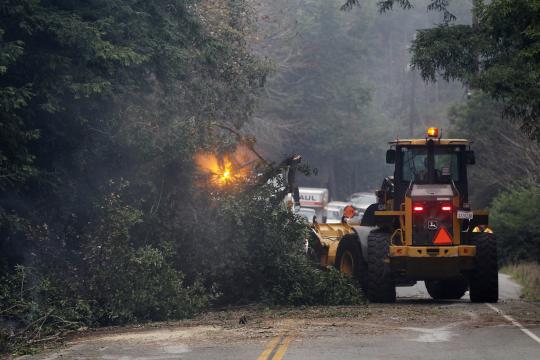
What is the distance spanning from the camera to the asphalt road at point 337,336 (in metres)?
13.2

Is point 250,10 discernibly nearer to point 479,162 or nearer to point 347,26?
point 479,162

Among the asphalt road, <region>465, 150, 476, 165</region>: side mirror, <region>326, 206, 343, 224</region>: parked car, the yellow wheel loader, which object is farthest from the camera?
<region>326, 206, 343, 224</region>: parked car

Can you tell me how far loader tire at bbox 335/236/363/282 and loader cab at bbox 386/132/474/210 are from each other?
141 centimetres

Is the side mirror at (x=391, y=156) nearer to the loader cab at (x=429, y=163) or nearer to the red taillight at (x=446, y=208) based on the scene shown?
the loader cab at (x=429, y=163)

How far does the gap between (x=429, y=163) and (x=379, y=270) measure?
2.50 meters

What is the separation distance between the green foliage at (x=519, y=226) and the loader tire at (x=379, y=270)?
17903 mm

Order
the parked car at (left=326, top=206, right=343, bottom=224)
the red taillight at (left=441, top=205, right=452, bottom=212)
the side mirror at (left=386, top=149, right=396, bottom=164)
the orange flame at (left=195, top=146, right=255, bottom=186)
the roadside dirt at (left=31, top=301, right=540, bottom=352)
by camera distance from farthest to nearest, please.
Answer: the parked car at (left=326, top=206, right=343, bottom=224) → the orange flame at (left=195, top=146, right=255, bottom=186) → the side mirror at (left=386, top=149, right=396, bottom=164) → the red taillight at (left=441, top=205, right=452, bottom=212) → the roadside dirt at (left=31, top=301, right=540, bottom=352)

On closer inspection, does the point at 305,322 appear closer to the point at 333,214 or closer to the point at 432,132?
the point at 432,132

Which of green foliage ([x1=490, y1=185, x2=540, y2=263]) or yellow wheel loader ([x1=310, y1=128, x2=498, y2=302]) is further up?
green foliage ([x1=490, y1=185, x2=540, y2=263])

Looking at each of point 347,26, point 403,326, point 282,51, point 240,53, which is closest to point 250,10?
point 240,53

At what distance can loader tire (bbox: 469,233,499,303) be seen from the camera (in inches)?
784

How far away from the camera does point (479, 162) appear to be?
46.8 metres

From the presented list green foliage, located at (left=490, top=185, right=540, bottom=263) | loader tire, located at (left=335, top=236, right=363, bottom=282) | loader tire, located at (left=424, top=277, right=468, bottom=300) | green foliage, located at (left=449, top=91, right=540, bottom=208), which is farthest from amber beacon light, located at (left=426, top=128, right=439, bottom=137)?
green foliage, located at (left=449, top=91, right=540, bottom=208)

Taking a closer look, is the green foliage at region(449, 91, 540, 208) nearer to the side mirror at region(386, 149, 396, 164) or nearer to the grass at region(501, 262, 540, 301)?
the grass at region(501, 262, 540, 301)
